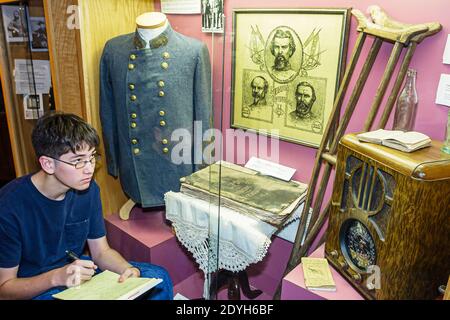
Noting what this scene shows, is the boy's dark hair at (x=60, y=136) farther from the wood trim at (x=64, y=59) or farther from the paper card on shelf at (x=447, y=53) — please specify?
the paper card on shelf at (x=447, y=53)

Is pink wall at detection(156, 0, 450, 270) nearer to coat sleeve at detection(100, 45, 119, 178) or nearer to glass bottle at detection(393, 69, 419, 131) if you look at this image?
glass bottle at detection(393, 69, 419, 131)

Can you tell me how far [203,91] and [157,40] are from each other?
323mm

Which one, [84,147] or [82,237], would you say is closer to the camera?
[84,147]

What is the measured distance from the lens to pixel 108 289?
1.32 metres

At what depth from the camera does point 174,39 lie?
1882 mm

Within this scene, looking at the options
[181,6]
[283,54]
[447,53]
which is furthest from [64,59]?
[447,53]

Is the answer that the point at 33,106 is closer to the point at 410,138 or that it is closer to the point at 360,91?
the point at 360,91

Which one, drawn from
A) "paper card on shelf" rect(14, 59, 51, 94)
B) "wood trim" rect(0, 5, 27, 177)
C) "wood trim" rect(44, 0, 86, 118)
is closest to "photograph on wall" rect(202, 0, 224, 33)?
"wood trim" rect(44, 0, 86, 118)

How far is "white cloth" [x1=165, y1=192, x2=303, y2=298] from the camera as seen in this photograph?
1515mm

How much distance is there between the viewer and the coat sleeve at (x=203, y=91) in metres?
1.88

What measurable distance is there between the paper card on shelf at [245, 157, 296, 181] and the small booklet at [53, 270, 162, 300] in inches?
31.2
